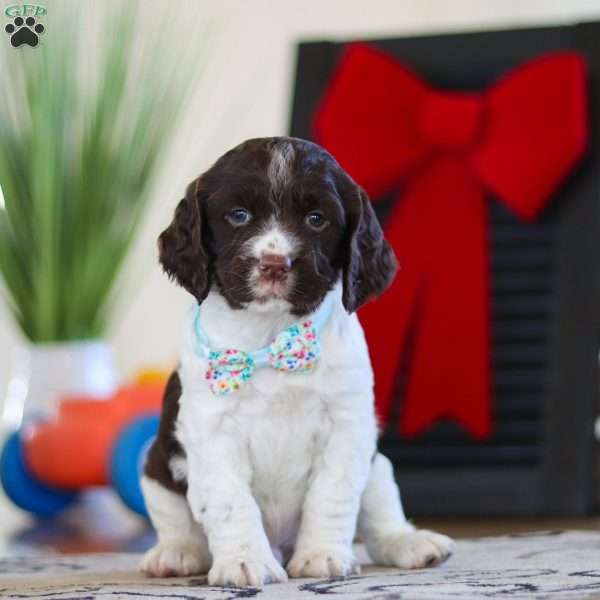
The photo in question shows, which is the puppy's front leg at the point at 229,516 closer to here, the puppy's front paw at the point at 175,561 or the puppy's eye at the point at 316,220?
the puppy's front paw at the point at 175,561

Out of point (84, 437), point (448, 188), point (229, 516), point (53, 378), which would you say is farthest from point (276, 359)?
point (53, 378)

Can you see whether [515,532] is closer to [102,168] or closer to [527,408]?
[527,408]

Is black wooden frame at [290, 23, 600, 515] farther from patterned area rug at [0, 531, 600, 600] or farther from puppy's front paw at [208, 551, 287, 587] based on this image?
puppy's front paw at [208, 551, 287, 587]

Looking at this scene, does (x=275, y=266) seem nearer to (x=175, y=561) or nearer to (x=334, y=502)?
(x=334, y=502)

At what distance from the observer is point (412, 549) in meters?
2.15

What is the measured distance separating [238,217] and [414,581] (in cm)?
60

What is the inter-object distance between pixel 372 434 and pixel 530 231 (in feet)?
4.22

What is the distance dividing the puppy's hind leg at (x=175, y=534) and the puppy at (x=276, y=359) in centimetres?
10

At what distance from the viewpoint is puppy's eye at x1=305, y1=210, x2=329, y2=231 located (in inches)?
77.4

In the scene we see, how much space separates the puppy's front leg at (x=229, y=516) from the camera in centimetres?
193

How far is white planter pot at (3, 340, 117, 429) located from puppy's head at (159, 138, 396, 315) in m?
2.16

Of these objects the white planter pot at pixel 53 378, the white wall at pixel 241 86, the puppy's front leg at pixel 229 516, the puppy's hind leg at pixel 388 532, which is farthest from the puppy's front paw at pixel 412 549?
the white wall at pixel 241 86

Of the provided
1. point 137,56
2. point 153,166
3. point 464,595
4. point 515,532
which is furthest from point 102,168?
point 464,595

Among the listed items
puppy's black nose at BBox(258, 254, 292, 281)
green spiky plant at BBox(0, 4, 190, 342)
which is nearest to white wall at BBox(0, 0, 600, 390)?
green spiky plant at BBox(0, 4, 190, 342)
